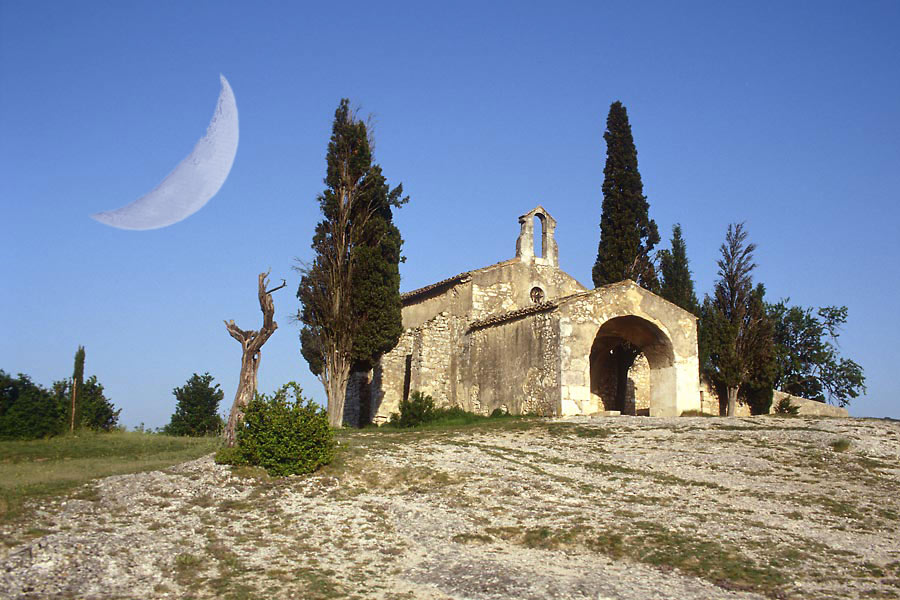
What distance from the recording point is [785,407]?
3488 centimetres

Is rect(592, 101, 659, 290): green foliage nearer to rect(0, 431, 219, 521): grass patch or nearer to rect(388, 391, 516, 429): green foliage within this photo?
rect(388, 391, 516, 429): green foliage

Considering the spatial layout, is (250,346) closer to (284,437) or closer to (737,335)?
(284,437)

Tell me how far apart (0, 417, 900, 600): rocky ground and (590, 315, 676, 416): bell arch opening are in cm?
884

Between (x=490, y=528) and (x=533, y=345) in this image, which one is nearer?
(x=490, y=528)

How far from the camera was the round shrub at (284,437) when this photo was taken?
49.8 feet

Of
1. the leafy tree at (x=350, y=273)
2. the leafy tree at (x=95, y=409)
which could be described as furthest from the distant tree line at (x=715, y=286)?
the leafy tree at (x=95, y=409)

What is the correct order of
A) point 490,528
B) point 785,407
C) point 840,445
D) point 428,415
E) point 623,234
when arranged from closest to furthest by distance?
point 490,528
point 840,445
point 428,415
point 623,234
point 785,407

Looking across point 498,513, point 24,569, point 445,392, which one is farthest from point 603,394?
point 24,569

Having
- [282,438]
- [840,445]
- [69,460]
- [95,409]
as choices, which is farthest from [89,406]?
[840,445]

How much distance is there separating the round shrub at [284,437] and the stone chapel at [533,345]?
10.5 meters

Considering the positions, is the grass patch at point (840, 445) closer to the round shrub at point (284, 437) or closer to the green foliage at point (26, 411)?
the round shrub at point (284, 437)

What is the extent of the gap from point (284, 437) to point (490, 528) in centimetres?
512

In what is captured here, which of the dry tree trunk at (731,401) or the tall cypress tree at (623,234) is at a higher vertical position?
the tall cypress tree at (623,234)

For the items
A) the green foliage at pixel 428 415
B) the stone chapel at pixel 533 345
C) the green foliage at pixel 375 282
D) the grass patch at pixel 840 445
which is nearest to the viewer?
the grass patch at pixel 840 445
